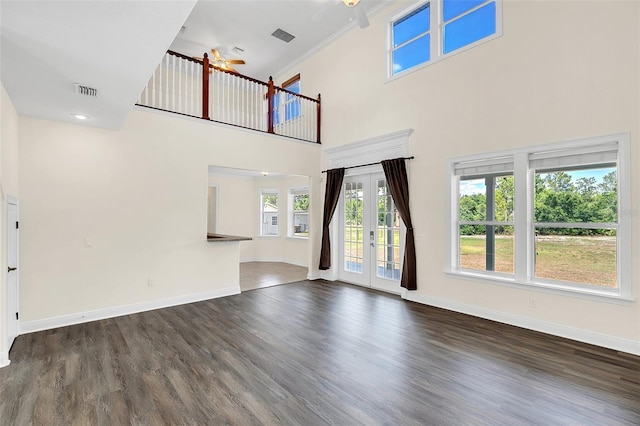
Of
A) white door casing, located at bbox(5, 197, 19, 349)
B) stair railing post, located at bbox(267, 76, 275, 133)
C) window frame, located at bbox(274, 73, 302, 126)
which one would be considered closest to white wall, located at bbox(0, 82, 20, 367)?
white door casing, located at bbox(5, 197, 19, 349)

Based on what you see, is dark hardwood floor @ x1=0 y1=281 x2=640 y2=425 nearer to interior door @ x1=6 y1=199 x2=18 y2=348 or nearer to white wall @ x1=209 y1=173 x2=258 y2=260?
interior door @ x1=6 y1=199 x2=18 y2=348

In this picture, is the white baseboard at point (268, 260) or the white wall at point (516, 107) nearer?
the white wall at point (516, 107)

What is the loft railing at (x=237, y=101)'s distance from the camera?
5184mm

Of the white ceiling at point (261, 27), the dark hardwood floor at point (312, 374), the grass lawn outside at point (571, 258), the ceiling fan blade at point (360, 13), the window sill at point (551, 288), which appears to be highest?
the white ceiling at point (261, 27)

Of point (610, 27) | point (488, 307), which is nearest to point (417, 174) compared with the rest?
point (488, 307)

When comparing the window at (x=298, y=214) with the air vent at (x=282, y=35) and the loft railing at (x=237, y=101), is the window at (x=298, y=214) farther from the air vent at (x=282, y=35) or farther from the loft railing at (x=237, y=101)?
the air vent at (x=282, y=35)

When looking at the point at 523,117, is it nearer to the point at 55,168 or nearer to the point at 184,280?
the point at 184,280

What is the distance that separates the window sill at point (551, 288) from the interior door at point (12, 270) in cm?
545

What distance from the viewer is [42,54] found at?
2361 mm

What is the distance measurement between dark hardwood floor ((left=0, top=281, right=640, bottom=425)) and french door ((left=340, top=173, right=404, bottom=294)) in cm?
159

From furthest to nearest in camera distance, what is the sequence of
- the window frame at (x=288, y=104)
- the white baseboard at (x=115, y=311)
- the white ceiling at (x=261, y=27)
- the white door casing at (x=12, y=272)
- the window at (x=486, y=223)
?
the window frame at (x=288, y=104)
the white ceiling at (x=261, y=27)
the window at (x=486, y=223)
the white baseboard at (x=115, y=311)
the white door casing at (x=12, y=272)

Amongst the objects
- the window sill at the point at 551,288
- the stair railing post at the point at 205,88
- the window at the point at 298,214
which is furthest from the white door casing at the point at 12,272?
the window at the point at 298,214

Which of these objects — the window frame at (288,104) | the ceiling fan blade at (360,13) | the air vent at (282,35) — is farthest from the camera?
the window frame at (288,104)

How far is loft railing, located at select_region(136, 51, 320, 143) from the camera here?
5.18 m
